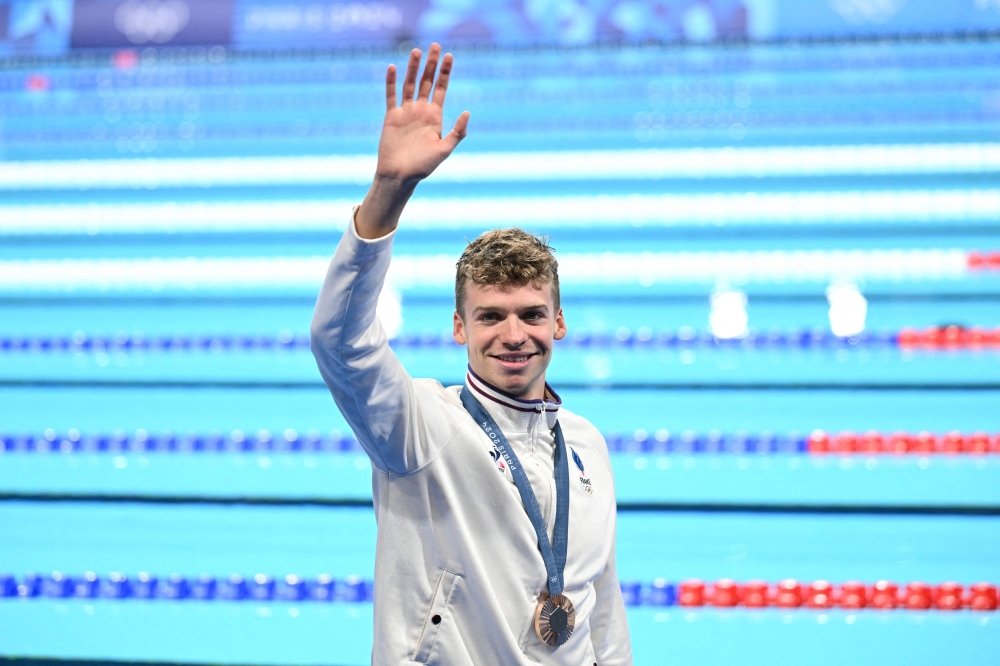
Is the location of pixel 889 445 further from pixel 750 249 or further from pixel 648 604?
pixel 750 249

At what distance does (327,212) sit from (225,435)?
1960mm

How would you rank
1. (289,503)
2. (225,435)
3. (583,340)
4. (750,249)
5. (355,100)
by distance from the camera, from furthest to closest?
(355,100)
(750,249)
(583,340)
(225,435)
(289,503)

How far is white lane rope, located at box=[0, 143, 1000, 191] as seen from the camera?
5035 mm

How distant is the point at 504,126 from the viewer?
5984mm

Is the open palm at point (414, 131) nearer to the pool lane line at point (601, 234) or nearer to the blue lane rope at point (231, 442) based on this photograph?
the blue lane rope at point (231, 442)

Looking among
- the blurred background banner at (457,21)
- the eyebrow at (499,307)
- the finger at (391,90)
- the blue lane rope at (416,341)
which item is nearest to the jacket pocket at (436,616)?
the eyebrow at (499,307)

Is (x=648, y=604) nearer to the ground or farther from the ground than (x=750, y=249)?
nearer to the ground

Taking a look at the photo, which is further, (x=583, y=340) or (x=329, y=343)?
(x=583, y=340)

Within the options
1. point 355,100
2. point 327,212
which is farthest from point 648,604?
point 355,100

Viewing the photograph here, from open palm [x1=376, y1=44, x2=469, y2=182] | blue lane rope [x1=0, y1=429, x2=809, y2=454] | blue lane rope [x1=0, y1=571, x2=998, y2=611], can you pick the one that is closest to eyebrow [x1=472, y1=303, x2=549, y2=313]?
open palm [x1=376, y1=44, x2=469, y2=182]

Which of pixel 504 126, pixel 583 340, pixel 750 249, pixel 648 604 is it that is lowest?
Answer: pixel 648 604

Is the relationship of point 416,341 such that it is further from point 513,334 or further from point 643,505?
point 513,334

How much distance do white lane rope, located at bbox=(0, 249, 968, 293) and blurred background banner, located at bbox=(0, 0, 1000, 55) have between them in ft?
8.94

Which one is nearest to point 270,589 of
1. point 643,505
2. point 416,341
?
point 643,505
